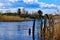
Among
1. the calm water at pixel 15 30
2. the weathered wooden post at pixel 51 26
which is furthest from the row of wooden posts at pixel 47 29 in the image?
the calm water at pixel 15 30

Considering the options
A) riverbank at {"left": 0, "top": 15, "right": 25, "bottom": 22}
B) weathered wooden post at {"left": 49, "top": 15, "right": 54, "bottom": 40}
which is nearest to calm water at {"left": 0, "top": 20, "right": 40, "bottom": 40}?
riverbank at {"left": 0, "top": 15, "right": 25, "bottom": 22}

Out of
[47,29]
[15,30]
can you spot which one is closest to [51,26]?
[47,29]

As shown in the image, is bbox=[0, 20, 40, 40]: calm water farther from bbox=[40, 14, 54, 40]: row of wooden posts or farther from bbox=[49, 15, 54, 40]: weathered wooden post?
bbox=[49, 15, 54, 40]: weathered wooden post

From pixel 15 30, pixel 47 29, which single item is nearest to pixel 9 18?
pixel 15 30

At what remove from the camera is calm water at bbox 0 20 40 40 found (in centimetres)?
212

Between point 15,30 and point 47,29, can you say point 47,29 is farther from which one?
point 15,30

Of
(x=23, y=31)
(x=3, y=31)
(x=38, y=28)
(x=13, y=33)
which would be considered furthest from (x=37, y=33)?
(x=3, y=31)

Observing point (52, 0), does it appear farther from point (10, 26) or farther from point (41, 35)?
point (10, 26)

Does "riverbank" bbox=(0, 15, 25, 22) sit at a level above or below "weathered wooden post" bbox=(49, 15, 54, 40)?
above

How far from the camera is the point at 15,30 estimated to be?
2.14 m

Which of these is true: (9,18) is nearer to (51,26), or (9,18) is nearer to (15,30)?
(15,30)

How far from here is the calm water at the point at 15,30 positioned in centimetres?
212

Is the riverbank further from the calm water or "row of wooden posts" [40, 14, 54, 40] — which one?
"row of wooden posts" [40, 14, 54, 40]

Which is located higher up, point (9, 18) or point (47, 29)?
point (9, 18)
